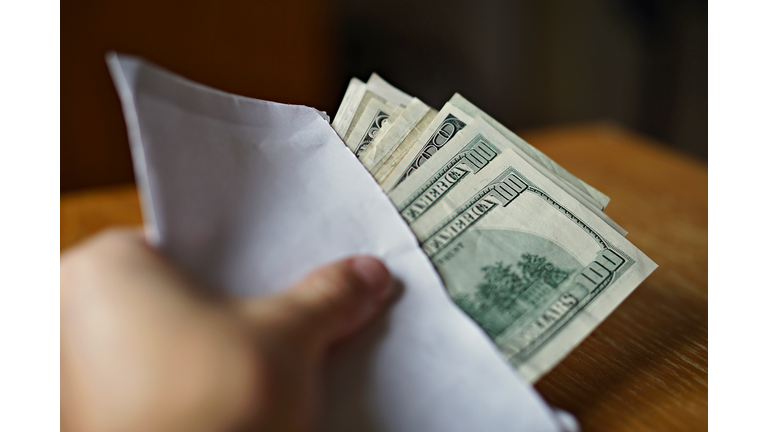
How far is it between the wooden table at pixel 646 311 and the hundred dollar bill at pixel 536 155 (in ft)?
0.36

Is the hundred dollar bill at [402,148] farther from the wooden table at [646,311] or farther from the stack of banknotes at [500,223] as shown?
the wooden table at [646,311]

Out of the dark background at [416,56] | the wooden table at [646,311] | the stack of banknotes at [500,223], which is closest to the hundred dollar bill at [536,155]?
the stack of banknotes at [500,223]

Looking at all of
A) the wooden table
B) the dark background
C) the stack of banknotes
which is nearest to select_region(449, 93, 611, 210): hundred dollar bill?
the stack of banknotes

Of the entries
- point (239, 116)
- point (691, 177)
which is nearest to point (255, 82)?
point (691, 177)

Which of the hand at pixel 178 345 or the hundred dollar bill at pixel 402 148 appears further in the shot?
the hundred dollar bill at pixel 402 148

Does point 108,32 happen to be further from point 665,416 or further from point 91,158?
point 665,416

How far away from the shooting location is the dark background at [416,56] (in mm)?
1438

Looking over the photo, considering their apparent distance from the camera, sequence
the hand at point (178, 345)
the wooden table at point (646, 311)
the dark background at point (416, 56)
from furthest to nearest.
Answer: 1. the dark background at point (416, 56)
2. the wooden table at point (646, 311)
3. the hand at point (178, 345)

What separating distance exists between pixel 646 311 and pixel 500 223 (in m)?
0.18

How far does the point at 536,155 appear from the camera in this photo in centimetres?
40

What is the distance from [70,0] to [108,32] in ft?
0.36

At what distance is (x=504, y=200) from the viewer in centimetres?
36

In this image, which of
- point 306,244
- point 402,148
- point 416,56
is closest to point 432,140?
point 402,148

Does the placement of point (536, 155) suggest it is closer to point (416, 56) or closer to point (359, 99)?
point (359, 99)
